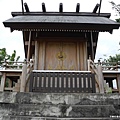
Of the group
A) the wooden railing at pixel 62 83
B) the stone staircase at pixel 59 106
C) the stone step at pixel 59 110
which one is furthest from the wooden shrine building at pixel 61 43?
the stone step at pixel 59 110

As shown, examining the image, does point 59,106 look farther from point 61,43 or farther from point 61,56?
point 61,43

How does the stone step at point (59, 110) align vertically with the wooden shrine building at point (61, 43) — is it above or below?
below

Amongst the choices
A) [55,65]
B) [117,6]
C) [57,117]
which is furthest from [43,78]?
[117,6]

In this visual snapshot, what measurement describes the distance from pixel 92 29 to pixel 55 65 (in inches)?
105

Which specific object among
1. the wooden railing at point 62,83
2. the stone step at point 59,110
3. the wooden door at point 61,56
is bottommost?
the stone step at point 59,110

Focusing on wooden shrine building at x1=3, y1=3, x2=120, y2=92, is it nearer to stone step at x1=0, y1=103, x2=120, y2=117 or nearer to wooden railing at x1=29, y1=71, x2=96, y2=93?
wooden railing at x1=29, y1=71, x2=96, y2=93

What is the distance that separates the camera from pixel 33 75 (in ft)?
19.0

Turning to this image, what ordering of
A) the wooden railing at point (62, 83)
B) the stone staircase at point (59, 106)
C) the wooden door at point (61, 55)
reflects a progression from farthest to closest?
the wooden door at point (61, 55)
the wooden railing at point (62, 83)
the stone staircase at point (59, 106)

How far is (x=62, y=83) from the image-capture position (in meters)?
5.77

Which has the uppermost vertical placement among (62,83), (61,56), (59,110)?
(61,56)

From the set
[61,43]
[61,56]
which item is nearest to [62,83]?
[61,56]

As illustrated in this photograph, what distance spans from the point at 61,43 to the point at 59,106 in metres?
5.53

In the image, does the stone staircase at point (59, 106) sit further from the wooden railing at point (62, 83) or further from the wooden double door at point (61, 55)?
the wooden double door at point (61, 55)

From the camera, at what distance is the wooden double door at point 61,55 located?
7887mm
